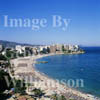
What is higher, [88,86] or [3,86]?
[3,86]

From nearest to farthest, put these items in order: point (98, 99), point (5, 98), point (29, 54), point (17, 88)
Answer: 1. point (5, 98)
2. point (17, 88)
3. point (98, 99)
4. point (29, 54)

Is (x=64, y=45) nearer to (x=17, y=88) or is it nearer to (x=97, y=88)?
(x=97, y=88)

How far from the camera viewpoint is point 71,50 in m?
68.6

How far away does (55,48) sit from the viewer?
6762 centimetres

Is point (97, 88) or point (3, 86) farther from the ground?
point (3, 86)

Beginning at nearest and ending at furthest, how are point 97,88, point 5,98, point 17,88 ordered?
point 5,98
point 17,88
point 97,88

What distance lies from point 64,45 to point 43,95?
54677 mm

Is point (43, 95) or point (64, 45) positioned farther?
point (64, 45)

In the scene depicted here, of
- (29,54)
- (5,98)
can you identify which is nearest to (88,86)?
(5,98)

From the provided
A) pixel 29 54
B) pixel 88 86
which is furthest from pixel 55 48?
pixel 88 86

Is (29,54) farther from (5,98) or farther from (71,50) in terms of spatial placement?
(5,98)

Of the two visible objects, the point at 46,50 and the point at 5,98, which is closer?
the point at 5,98

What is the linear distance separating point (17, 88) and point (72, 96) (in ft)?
15.6

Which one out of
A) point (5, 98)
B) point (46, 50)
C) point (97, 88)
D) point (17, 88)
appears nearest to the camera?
point (5, 98)
